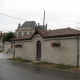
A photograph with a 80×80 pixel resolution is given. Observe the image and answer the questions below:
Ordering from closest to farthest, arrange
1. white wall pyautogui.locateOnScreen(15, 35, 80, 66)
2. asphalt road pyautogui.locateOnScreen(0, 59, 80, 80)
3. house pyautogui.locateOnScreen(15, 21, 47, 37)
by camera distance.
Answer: asphalt road pyautogui.locateOnScreen(0, 59, 80, 80)
white wall pyautogui.locateOnScreen(15, 35, 80, 66)
house pyautogui.locateOnScreen(15, 21, 47, 37)

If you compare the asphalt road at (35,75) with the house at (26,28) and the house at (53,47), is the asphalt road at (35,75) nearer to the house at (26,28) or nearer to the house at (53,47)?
the house at (53,47)

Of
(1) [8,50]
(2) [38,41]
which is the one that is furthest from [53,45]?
(1) [8,50]

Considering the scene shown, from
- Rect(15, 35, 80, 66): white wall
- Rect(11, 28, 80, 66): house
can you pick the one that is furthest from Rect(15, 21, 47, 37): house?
Rect(15, 35, 80, 66): white wall

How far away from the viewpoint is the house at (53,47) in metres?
16.9

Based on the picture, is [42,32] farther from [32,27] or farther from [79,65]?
[32,27]

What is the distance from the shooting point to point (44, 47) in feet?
67.0

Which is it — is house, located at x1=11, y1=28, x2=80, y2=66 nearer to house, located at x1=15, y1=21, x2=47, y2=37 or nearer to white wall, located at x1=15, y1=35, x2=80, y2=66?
white wall, located at x1=15, y1=35, x2=80, y2=66

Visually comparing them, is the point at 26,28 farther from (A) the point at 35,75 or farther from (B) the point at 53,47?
(A) the point at 35,75

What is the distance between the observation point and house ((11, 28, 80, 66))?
16.9 m

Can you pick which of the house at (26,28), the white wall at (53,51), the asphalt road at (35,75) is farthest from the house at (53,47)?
the house at (26,28)

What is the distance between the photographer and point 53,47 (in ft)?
62.7

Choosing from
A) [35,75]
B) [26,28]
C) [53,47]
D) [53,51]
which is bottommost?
[35,75]

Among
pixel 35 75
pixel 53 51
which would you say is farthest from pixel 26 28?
pixel 35 75

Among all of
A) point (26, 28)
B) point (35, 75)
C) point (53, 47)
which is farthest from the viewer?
point (26, 28)
